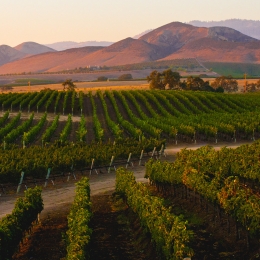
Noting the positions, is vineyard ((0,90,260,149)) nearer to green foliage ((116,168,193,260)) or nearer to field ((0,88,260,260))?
field ((0,88,260,260))

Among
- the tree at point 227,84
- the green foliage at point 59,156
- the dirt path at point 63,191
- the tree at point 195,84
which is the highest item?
the green foliage at point 59,156

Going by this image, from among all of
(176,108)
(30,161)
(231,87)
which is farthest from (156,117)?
(231,87)

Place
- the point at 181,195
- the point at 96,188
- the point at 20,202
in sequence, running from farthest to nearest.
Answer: the point at 96,188 < the point at 181,195 < the point at 20,202

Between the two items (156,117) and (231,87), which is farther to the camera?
(231,87)

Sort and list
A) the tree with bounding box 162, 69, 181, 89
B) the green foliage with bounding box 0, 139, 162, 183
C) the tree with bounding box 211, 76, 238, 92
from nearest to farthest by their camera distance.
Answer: the green foliage with bounding box 0, 139, 162, 183 < the tree with bounding box 162, 69, 181, 89 < the tree with bounding box 211, 76, 238, 92

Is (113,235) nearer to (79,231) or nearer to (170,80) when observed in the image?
(79,231)

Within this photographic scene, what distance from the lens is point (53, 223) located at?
23719 millimetres

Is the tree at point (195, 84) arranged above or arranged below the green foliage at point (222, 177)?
below

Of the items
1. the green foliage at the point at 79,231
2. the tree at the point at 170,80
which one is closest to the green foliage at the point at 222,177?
the green foliage at the point at 79,231

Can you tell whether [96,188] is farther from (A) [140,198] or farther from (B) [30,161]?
(A) [140,198]

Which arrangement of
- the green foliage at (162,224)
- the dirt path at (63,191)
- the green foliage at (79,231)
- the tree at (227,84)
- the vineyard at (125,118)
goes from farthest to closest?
the tree at (227,84), the vineyard at (125,118), the dirt path at (63,191), the green foliage at (162,224), the green foliage at (79,231)

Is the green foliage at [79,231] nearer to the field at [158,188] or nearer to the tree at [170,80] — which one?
the field at [158,188]

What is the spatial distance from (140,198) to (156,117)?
4343 cm

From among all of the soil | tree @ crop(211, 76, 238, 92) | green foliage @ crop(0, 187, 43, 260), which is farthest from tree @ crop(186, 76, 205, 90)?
green foliage @ crop(0, 187, 43, 260)
